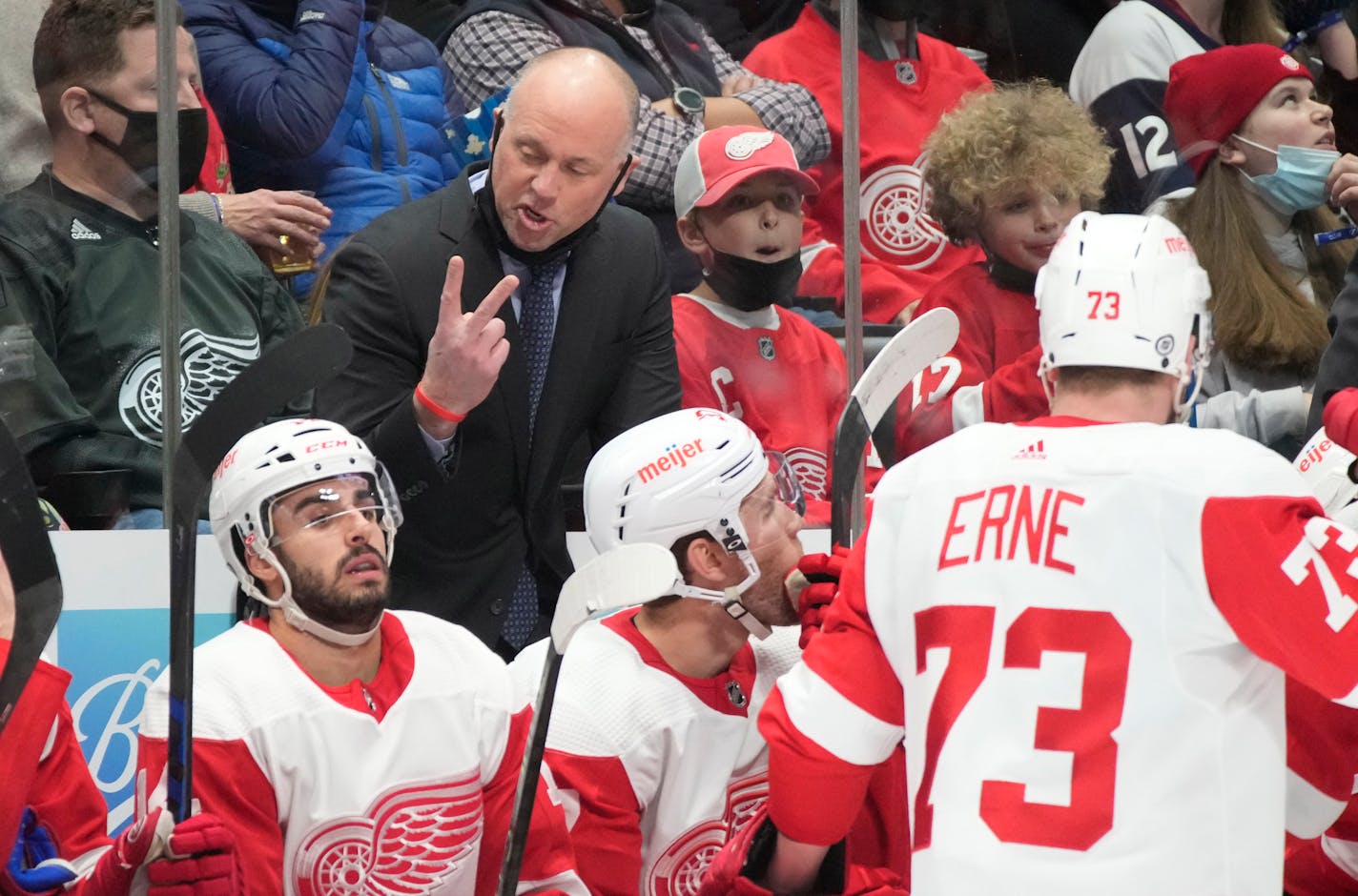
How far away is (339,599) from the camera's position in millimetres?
2639

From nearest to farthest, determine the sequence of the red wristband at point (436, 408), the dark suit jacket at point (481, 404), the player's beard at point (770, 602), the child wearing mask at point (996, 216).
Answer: the player's beard at point (770, 602)
the red wristband at point (436, 408)
the dark suit jacket at point (481, 404)
the child wearing mask at point (996, 216)

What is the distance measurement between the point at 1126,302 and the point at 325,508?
1211mm

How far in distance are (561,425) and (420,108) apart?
74cm

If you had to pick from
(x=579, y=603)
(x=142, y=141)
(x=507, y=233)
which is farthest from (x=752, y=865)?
(x=142, y=141)

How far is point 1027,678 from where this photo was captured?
197cm

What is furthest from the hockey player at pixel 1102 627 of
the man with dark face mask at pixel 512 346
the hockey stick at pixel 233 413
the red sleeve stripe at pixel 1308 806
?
the man with dark face mask at pixel 512 346

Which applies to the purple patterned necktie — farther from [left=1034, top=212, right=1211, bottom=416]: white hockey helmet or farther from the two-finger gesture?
[left=1034, top=212, right=1211, bottom=416]: white hockey helmet

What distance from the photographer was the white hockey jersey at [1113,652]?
1.91 metres

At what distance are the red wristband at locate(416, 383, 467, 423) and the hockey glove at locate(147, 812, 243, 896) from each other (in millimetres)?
861

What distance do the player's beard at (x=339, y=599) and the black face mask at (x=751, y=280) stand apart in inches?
41.3

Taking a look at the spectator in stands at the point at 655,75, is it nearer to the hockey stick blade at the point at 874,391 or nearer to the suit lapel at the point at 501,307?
the suit lapel at the point at 501,307

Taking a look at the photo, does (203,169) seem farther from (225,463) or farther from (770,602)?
(770,602)

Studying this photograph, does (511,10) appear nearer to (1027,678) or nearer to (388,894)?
(388,894)

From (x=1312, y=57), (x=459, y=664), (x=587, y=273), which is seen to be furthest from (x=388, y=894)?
(x=1312, y=57)
